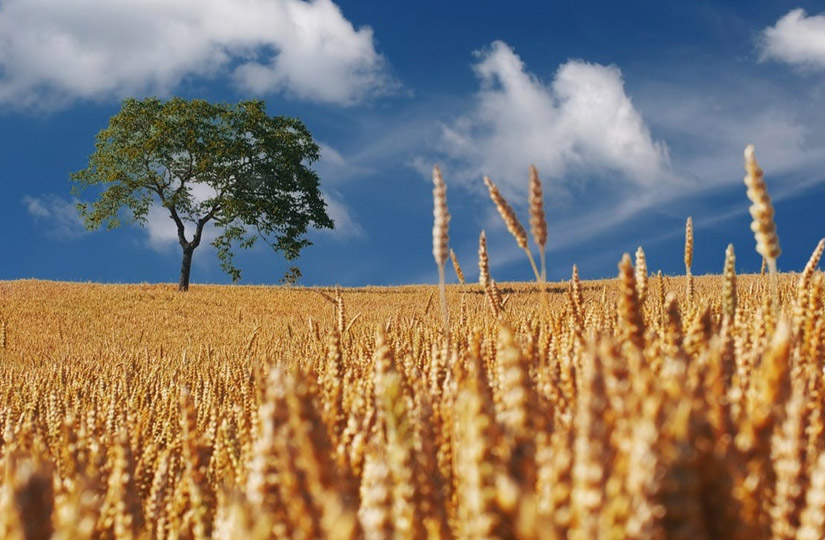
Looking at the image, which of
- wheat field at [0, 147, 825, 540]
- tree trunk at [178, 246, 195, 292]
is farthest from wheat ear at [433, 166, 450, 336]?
tree trunk at [178, 246, 195, 292]

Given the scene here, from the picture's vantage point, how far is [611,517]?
2.00ft

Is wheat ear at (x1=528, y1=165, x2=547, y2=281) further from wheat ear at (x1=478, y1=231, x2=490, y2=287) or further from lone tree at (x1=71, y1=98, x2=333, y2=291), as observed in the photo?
lone tree at (x1=71, y1=98, x2=333, y2=291)

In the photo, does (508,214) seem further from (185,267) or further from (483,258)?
(185,267)

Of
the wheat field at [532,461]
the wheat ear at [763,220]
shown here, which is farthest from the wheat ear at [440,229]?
the wheat ear at [763,220]

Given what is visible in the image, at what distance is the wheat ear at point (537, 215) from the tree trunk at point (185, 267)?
2966cm

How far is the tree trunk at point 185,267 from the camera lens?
31.0 metres

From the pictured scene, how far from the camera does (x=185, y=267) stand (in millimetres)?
32062

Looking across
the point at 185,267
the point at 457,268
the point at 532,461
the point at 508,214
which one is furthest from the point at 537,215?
the point at 185,267

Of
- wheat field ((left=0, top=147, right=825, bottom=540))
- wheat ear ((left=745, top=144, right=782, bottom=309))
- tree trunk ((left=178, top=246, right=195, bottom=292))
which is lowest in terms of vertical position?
wheat field ((left=0, top=147, right=825, bottom=540))

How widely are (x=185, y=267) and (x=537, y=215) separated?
32023mm

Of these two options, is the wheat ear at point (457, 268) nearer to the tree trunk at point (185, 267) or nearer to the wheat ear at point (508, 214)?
the wheat ear at point (508, 214)

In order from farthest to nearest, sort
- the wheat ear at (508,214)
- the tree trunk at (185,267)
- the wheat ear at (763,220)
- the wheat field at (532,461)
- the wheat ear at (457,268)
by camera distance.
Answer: the tree trunk at (185,267) < the wheat ear at (457,268) < the wheat ear at (508,214) < the wheat ear at (763,220) < the wheat field at (532,461)

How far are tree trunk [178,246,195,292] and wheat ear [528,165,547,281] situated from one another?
29657 millimetres

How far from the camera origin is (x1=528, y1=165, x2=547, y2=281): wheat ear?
2014mm
